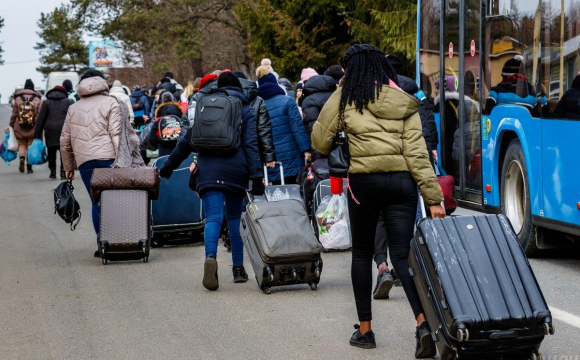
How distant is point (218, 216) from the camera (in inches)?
366

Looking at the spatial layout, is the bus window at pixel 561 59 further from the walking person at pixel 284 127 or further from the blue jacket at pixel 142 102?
the blue jacket at pixel 142 102

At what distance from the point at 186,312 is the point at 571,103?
357 centimetres

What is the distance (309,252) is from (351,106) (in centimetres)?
255

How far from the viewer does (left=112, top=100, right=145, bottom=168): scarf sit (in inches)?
445

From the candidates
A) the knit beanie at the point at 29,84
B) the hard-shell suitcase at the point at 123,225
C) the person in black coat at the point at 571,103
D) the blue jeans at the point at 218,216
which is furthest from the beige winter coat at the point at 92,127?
the knit beanie at the point at 29,84

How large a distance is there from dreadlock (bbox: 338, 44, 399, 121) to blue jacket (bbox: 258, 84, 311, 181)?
18.1 feet

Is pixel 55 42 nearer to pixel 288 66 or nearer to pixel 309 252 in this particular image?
pixel 288 66

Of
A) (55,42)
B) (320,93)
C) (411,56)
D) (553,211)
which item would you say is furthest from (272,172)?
(55,42)

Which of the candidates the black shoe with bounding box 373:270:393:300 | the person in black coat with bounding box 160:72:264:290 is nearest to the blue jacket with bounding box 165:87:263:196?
the person in black coat with bounding box 160:72:264:290

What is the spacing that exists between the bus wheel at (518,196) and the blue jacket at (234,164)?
2670mm

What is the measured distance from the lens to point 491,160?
11508 mm

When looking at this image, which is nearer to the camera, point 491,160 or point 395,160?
point 395,160

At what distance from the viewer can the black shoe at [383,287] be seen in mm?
8445

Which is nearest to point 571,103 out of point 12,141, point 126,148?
point 126,148
